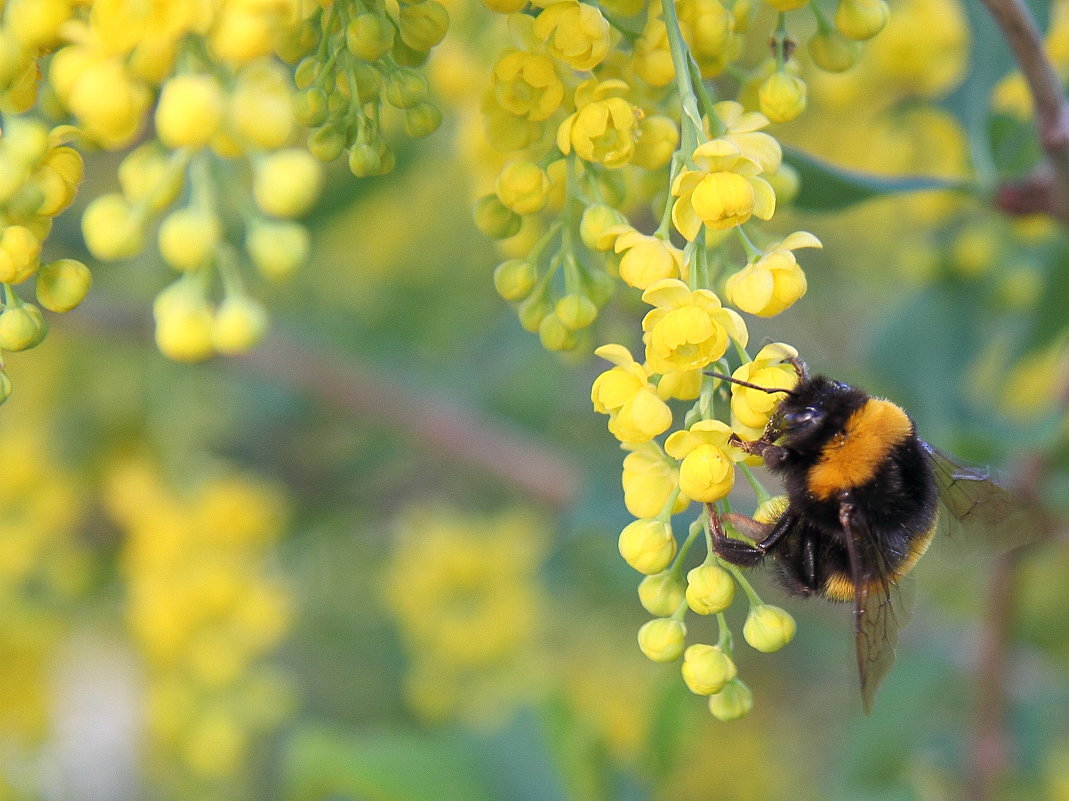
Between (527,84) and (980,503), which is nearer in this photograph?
(527,84)

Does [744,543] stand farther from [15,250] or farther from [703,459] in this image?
[15,250]

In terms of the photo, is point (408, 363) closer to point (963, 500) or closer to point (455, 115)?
point (455, 115)

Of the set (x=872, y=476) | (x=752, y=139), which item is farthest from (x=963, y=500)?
(x=752, y=139)

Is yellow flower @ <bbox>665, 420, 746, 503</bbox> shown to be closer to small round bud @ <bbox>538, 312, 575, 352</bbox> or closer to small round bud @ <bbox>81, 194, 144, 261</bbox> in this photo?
small round bud @ <bbox>538, 312, 575, 352</bbox>

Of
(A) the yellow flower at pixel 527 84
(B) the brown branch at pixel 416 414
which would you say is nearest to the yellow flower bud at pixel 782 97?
(A) the yellow flower at pixel 527 84

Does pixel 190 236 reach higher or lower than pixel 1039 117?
higher

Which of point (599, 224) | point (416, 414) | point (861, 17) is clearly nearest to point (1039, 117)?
point (861, 17)

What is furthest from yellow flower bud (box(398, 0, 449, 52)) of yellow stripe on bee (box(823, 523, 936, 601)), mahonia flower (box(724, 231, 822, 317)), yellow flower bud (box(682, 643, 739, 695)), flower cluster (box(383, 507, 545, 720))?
flower cluster (box(383, 507, 545, 720))

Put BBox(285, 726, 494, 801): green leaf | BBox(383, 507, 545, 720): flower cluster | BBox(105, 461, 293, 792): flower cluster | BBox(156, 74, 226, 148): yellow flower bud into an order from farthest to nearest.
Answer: BBox(383, 507, 545, 720): flower cluster, BBox(105, 461, 293, 792): flower cluster, BBox(285, 726, 494, 801): green leaf, BBox(156, 74, 226, 148): yellow flower bud
